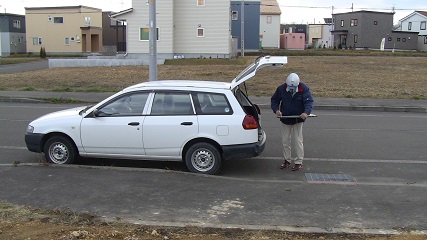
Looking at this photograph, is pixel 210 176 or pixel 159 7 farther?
pixel 159 7

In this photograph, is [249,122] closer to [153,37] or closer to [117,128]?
[117,128]

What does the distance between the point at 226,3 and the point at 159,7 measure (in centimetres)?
588

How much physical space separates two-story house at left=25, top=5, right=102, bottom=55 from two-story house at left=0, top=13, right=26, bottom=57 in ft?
15.6

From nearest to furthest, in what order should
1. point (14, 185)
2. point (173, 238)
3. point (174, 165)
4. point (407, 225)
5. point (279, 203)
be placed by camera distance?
point (173, 238) < point (407, 225) < point (279, 203) < point (14, 185) < point (174, 165)

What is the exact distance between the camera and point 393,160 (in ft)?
29.2

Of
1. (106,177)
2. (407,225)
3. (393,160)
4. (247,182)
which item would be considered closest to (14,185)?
(106,177)

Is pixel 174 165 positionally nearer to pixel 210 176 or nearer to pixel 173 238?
pixel 210 176

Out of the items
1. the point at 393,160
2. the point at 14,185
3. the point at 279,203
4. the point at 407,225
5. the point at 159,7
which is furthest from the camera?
the point at 159,7

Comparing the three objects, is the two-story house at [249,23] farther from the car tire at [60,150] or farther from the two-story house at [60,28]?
the car tire at [60,150]

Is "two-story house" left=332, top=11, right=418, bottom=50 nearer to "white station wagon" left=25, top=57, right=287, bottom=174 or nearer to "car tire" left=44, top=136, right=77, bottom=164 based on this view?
"white station wagon" left=25, top=57, right=287, bottom=174

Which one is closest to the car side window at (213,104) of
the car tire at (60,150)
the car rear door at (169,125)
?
the car rear door at (169,125)

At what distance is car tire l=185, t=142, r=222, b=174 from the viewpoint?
7.44 meters

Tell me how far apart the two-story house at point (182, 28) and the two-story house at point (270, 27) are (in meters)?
35.5

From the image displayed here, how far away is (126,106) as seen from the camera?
772 cm
